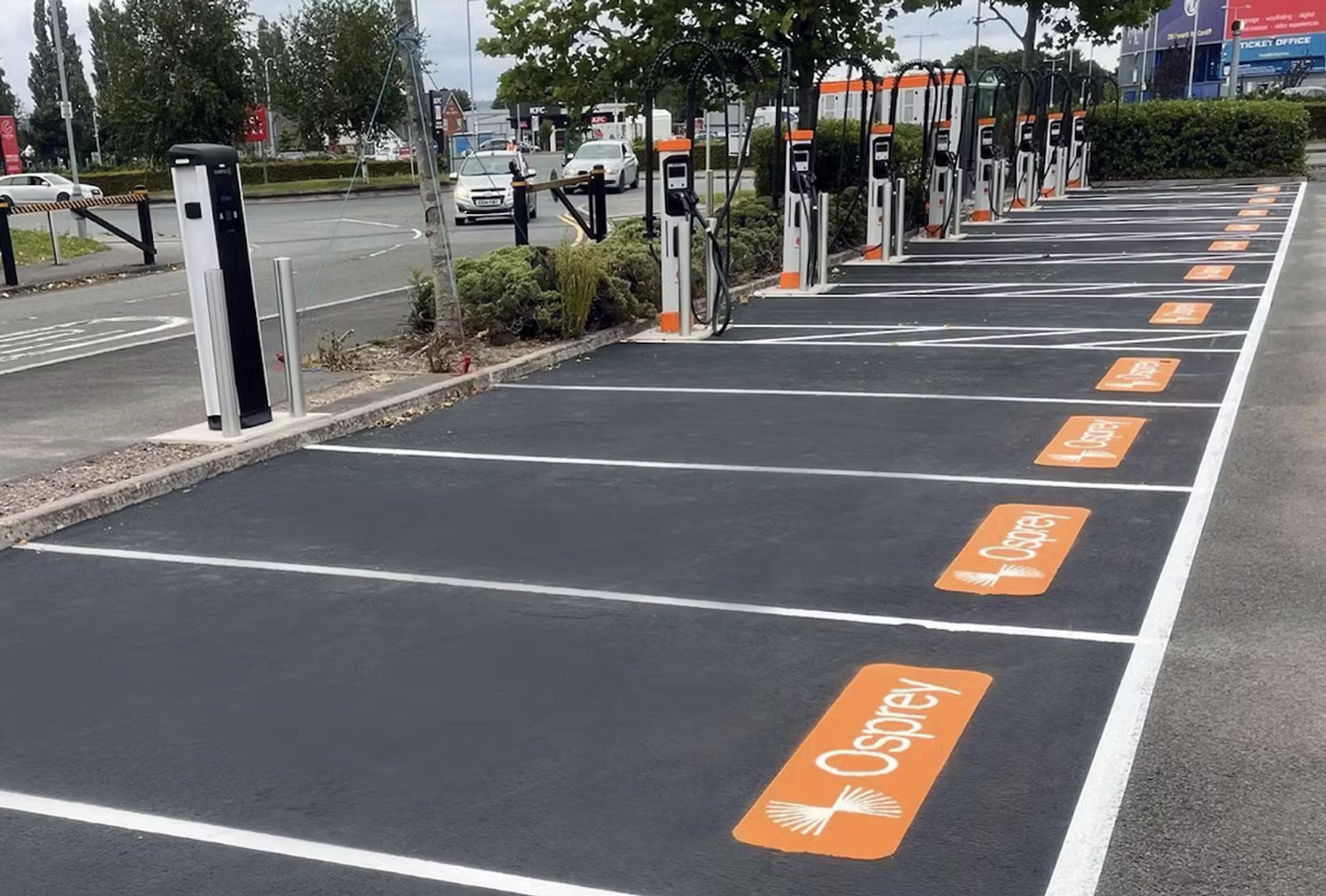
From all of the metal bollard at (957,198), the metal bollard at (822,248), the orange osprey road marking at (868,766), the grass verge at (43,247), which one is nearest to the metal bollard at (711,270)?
the metal bollard at (822,248)

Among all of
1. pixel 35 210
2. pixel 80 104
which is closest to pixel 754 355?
pixel 35 210

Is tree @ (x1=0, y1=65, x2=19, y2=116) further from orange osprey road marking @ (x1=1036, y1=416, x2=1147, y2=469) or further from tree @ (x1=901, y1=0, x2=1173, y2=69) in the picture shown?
orange osprey road marking @ (x1=1036, y1=416, x2=1147, y2=469)

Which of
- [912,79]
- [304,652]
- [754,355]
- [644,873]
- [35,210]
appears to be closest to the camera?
[644,873]

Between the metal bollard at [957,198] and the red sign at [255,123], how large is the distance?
31.3 m

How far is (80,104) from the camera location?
79.1 metres

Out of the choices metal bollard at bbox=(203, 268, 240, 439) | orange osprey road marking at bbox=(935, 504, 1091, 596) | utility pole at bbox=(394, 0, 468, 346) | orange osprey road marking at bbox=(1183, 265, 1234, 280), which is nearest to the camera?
orange osprey road marking at bbox=(935, 504, 1091, 596)

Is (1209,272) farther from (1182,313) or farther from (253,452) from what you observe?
(253,452)

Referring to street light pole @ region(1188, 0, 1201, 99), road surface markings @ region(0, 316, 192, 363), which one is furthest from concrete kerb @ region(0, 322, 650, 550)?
street light pole @ region(1188, 0, 1201, 99)

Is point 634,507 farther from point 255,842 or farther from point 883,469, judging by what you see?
point 255,842

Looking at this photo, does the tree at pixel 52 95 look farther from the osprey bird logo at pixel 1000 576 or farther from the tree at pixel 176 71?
the osprey bird logo at pixel 1000 576

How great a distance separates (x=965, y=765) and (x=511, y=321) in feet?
27.8

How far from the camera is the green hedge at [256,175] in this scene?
5291 cm

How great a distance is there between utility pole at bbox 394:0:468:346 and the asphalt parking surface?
170 cm

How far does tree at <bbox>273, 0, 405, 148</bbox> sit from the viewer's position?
164ft
